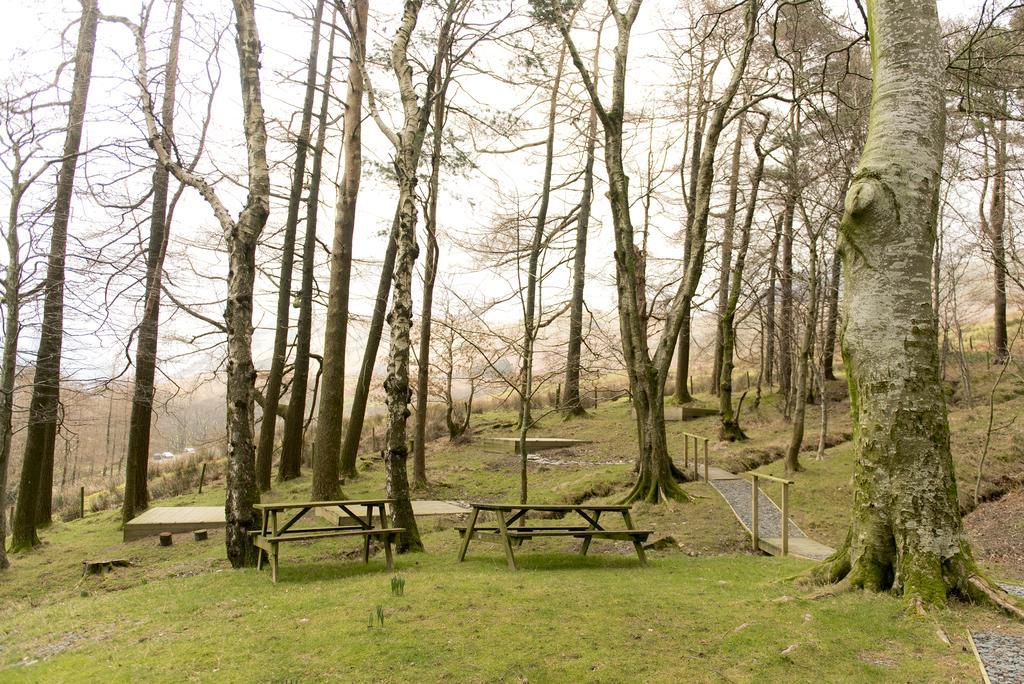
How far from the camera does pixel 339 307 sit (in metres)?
12.8

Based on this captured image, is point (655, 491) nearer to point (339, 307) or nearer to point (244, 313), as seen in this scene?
point (244, 313)

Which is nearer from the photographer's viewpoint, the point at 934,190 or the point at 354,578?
the point at 934,190

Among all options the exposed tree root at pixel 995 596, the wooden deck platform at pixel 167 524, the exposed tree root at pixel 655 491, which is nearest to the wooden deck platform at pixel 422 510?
→ the wooden deck platform at pixel 167 524

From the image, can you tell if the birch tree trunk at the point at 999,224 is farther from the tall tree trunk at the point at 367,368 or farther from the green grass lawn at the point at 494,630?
the tall tree trunk at the point at 367,368

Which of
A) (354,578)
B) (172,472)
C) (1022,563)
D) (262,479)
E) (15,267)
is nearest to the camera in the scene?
(354,578)

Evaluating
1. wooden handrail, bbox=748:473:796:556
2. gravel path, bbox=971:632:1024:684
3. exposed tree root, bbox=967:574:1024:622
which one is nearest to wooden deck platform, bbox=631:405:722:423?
wooden handrail, bbox=748:473:796:556

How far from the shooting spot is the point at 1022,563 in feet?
22.8

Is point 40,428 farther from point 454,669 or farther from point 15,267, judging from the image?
point 454,669

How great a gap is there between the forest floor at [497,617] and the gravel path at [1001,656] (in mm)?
95

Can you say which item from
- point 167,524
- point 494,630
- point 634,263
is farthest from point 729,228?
point 494,630

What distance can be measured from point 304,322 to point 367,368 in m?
2.14

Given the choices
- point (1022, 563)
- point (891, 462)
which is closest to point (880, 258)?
point (891, 462)

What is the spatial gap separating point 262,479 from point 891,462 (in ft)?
39.9

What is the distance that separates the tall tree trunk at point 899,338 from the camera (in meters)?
4.07
